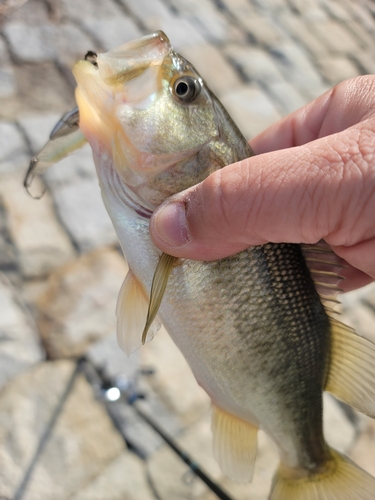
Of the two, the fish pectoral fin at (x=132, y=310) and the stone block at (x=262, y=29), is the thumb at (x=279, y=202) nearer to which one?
the fish pectoral fin at (x=132, y=310)

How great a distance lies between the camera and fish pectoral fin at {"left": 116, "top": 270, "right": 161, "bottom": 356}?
1.27 metres

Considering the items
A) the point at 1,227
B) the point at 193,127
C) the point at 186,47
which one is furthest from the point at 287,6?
the point at 193,127

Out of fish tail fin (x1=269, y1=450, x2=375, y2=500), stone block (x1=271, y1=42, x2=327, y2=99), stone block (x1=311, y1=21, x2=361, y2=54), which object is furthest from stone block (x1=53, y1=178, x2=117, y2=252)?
stone block (x1=311, y1=21, x2=361, y2=54)

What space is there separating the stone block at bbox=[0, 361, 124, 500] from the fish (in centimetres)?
75

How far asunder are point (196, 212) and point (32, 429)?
130 cm

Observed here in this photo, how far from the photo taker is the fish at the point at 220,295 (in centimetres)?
111

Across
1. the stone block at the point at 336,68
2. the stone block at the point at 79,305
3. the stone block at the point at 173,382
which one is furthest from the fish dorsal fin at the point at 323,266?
the stone block at the point at 336,68

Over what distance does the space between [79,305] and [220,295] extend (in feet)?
4.33

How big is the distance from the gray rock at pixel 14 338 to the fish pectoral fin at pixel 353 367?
1366 mm

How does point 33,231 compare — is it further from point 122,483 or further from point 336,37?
point 336,37

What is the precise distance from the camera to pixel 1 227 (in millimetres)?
2424

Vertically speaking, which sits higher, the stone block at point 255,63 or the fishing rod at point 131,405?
the stone block at point 255,63

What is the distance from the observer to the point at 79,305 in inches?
92.4

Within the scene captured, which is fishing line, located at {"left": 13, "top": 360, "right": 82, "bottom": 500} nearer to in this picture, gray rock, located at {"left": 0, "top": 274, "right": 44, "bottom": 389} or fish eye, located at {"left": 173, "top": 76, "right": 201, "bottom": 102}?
gray rock, located at {"left": 0, "top": 274, "right": 44, "bottom": 389}
